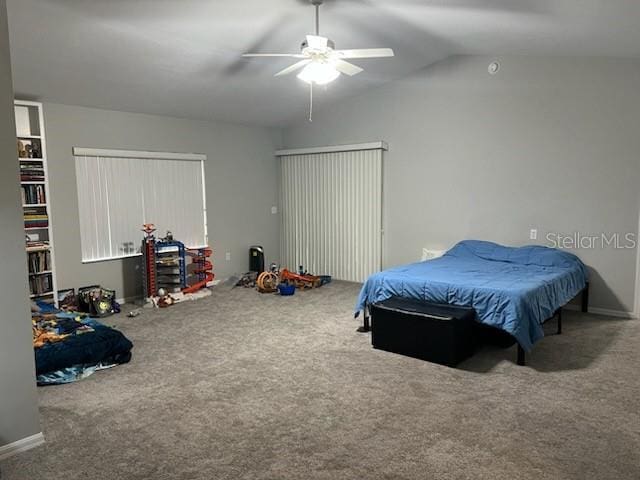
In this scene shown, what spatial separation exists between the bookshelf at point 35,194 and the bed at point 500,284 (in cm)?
336

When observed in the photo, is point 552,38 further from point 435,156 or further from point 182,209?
point 182,209

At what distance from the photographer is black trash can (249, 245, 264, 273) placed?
25.0ft

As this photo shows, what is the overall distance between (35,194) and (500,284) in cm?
471

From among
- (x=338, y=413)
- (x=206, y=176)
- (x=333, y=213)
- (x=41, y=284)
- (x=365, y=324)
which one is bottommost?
(x=338, y=413)

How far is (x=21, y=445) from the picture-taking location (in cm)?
265

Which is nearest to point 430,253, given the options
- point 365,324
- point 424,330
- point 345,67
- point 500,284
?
point 365,324

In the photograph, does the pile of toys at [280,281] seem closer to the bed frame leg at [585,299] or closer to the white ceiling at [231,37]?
the white ceiling at [231,37]

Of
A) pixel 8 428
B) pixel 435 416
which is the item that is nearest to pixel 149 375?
pixel 8 428

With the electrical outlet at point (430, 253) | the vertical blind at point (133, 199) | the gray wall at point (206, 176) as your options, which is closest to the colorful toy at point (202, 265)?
the vertical blind at point (133, 199)

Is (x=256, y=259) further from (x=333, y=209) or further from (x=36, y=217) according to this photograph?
(x=36, y=217)

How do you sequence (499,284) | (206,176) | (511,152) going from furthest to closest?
(206,176) < (511,152) < (499,284)

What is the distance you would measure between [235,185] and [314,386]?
464cm

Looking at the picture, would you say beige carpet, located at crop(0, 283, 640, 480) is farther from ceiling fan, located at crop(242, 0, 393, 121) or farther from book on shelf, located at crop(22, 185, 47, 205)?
ceiling fan, located at crop(242, 0, 393, 121)

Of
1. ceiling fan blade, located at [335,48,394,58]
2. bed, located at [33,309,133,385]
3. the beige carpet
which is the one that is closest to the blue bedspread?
the beige carpet
